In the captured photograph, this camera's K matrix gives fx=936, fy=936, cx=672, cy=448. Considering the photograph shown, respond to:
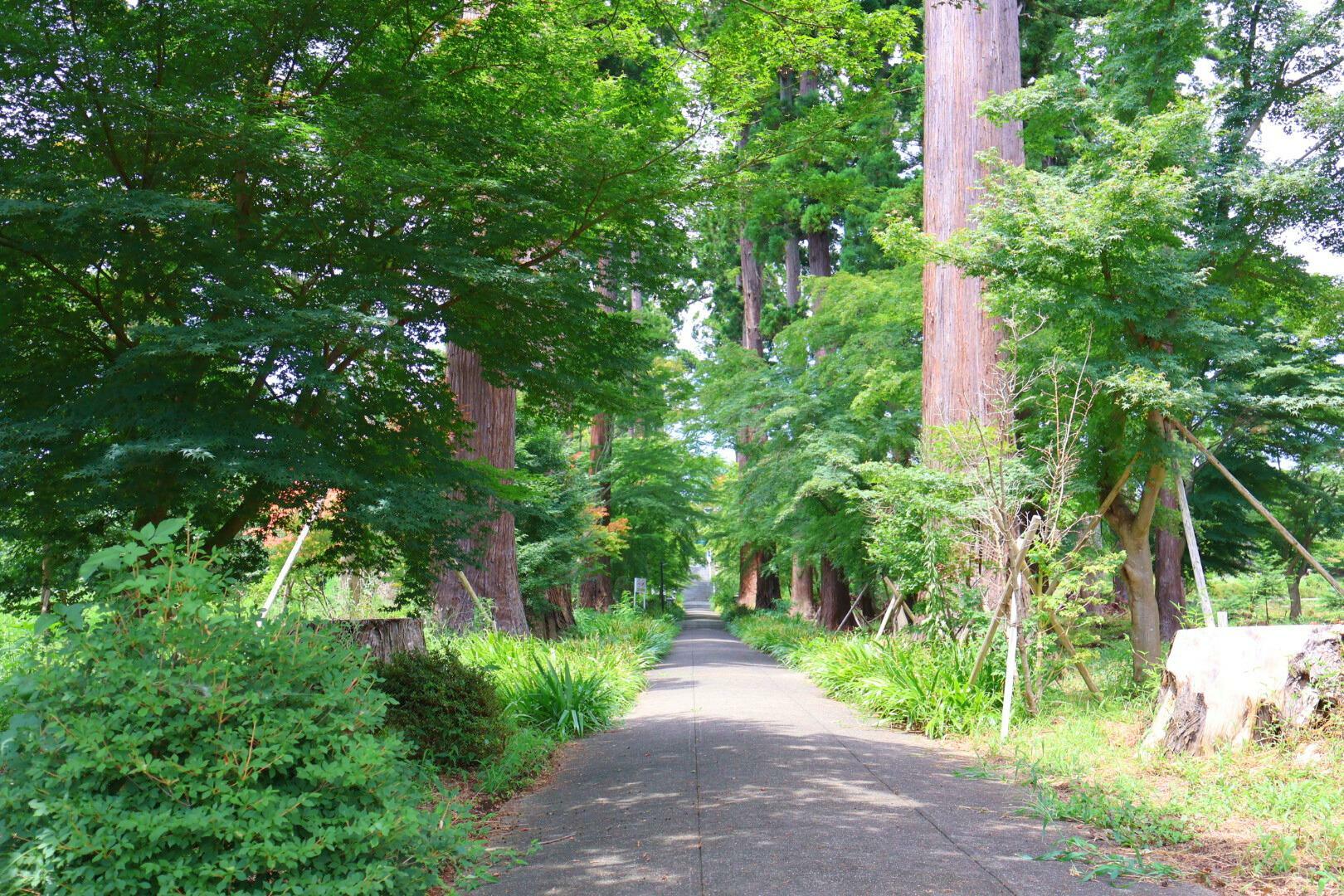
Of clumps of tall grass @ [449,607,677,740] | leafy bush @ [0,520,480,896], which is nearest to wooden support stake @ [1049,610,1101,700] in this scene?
clumps of tall grass @ [449,607,677,740]

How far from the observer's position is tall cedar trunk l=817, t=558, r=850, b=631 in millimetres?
22016

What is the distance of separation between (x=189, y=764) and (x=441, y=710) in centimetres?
378

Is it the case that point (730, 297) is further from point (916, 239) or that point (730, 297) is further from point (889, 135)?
point (916, 239)

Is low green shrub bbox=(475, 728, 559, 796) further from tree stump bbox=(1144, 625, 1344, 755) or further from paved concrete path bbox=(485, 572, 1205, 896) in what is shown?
tree stump bbox=(1144, 625, 1344, 755)

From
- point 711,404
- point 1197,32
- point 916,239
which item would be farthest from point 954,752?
point 711,404

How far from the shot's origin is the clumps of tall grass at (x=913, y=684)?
825cm

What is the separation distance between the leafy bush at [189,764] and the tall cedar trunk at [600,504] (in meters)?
17.7

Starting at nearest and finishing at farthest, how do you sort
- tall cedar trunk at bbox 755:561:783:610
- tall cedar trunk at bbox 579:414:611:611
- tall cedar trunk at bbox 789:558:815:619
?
tall cedar trunk at bbox 579:414:611:611 → tall cedar trunk at bbox 789:558:815:619 → tall cedar trunk at bbox 755:561:783:610

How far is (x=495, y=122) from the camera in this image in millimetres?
6027

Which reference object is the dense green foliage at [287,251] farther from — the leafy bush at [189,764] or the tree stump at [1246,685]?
the tree stump at [1246,685]

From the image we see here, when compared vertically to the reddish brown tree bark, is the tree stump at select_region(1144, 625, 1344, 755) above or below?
below

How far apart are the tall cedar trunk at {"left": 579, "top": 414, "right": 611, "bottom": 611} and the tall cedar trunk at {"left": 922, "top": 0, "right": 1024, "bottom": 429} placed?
460 inches

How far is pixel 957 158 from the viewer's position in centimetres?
1095

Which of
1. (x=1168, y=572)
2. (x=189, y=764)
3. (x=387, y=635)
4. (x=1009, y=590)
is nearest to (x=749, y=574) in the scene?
(x=1168, y=572)
